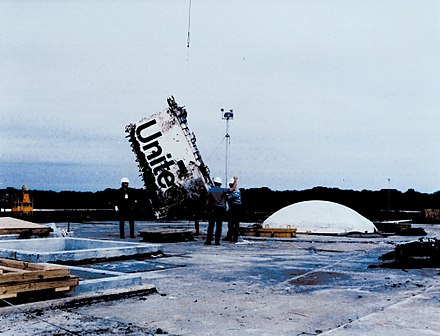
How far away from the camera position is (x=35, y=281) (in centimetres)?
654

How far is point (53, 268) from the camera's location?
686cm

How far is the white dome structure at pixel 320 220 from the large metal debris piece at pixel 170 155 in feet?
24.9

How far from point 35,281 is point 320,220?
66.8 feet

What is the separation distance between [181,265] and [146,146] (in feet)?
74.9

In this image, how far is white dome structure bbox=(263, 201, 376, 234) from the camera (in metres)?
25.3

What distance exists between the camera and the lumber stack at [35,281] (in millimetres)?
6309

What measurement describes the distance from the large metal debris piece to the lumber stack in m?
25.7

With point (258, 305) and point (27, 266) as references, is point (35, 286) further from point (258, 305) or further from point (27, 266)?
point (258, 305)

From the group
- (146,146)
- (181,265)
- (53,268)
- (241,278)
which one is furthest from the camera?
(146,146)

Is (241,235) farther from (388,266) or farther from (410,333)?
(410,333)

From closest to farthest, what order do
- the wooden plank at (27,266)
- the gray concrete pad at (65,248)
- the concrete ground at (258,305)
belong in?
the concrete ground at (258,305), the wooden plank at (27,266), the gray concrete pad at (65,248)

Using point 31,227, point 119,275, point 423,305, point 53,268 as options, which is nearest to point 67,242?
point 31,227

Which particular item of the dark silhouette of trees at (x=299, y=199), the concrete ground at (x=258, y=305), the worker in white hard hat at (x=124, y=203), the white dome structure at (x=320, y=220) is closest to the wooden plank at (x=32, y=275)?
the concrete ground at (x=258, y=305)

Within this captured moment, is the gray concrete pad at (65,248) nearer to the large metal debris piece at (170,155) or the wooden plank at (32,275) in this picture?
the wooden plank at (32,275)
